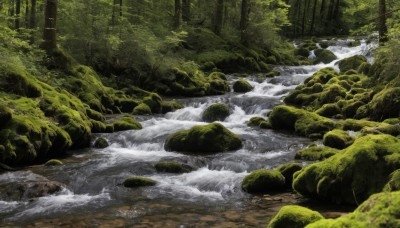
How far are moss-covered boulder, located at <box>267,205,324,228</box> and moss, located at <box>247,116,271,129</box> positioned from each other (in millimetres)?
10903

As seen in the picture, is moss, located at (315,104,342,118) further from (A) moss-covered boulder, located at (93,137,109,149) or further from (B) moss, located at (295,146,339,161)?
(A) moss-covered boulder, located at (93,137,109,149)

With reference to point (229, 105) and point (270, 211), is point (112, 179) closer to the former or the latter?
point (270, 211)

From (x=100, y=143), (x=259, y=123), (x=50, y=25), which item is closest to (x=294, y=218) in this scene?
(x=100, y=143)

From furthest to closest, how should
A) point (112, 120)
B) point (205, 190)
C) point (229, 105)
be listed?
point (229, 105)
point (112, 120)
point (205, 190)

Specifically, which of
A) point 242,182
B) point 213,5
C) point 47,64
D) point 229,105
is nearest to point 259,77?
point 229,105

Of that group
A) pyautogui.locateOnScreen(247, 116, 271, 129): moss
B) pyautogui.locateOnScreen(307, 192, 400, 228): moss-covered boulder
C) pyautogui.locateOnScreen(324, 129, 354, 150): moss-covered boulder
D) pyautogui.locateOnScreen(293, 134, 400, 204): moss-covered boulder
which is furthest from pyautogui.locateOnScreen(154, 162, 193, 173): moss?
pyautogui.locateOnScreen(307, 192, 400, 228): moss-covered boulder

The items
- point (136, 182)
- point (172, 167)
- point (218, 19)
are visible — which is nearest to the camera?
point (136, 182)

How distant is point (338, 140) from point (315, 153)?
146 centimetres

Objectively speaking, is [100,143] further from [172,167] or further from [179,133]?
[172,167]

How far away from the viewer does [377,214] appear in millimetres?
4051

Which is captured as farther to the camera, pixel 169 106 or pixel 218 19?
pixel 218 19

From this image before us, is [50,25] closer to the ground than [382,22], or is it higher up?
closer to the ground

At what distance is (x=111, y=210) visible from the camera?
8391mm

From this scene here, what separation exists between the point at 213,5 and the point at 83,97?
21648mm
